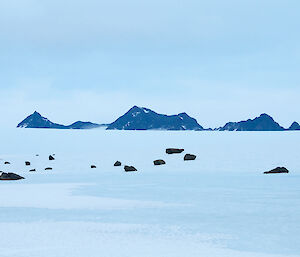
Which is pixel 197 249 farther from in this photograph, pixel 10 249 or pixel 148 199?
pixel 148 199

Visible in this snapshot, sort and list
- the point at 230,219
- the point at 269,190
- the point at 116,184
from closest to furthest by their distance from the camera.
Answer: the point at 230,219
the point at 269,190
the point at 116,184

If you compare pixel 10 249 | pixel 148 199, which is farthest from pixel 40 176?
pixel 10 249

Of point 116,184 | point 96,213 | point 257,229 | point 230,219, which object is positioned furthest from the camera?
point 116,184

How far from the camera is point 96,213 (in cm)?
1839

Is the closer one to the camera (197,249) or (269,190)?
(197,249)

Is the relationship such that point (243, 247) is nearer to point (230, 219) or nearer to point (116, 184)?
point (230, 219)

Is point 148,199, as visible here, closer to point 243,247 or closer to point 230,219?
point 230,219

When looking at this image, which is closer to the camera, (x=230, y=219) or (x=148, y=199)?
(x=230, y=219)

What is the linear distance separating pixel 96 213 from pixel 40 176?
16456 mm

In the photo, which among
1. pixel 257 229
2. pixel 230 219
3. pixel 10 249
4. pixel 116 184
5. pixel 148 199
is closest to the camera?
pixel 10 249

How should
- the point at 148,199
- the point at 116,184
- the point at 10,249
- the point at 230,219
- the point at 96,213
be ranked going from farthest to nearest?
the point at 116,184, the point at 148,199, the point at 96,213, the point at 230,219, the point at 10,249

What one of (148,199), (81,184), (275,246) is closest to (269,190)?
(148,199)

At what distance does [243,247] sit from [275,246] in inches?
32.3

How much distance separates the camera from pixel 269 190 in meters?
25.4
